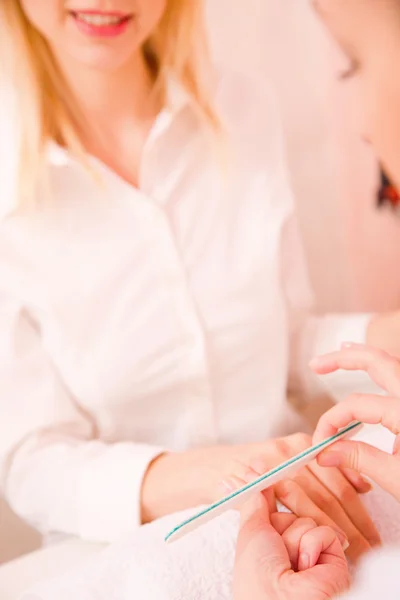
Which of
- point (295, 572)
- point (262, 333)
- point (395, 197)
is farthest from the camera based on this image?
point (395, 197)

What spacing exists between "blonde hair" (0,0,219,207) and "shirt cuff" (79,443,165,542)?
0.79 ft

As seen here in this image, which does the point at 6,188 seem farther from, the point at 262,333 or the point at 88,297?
the point at 262,333

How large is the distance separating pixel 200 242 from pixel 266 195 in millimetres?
98

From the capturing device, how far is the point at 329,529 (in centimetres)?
41

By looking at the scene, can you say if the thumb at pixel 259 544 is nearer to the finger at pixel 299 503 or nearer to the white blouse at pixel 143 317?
the finger at pixel 299 503

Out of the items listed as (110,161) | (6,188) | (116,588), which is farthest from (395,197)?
(116,588)

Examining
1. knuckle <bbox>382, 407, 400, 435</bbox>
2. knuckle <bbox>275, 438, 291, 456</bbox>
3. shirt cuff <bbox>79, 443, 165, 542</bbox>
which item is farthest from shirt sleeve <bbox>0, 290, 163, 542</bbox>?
knuckle <bbox>382, 407, 400, 435</bbox>

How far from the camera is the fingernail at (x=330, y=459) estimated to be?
0.43m

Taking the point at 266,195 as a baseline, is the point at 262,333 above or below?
below

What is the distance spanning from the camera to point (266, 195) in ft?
2.26

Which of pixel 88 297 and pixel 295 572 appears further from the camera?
pixel 88 297

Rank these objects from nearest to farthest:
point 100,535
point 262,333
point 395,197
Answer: point 100,535 → point 262,333 → point 395,197

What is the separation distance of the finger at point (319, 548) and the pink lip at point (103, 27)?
425mm

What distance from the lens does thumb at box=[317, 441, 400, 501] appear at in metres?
0.41
